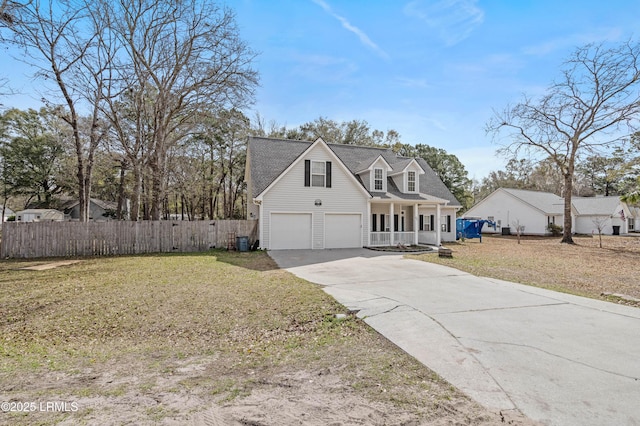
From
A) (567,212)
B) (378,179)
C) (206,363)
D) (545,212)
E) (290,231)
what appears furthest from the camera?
(545,212)

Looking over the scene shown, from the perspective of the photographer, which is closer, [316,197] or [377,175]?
[316,197]

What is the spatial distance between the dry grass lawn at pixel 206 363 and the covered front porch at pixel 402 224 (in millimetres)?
12071

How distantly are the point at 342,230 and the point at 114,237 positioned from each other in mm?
11631

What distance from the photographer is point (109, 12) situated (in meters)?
17.3

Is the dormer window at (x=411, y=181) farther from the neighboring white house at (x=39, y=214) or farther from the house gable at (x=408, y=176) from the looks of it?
the neighboring white house at (x=39, y=214)

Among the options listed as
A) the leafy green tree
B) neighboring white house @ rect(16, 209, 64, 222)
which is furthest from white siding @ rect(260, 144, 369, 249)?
neighboring white house @ rect(16, 209, 64, 222)


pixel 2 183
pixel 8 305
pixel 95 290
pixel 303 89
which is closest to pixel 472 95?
pixel 303 89

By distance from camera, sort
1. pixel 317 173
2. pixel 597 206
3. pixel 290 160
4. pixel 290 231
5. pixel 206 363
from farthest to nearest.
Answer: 1. pixel 597 206
2. pixel 290 160
3. pixel 317 173
4. pixel 290 231
5. pixel 206 363

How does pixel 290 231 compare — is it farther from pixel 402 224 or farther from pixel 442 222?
pixel 442 222

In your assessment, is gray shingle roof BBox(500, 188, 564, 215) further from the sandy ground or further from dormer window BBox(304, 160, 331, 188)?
the sandy ground

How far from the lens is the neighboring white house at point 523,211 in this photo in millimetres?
33969

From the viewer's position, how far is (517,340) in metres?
4.64

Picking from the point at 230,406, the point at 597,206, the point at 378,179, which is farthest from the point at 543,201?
the point at 230,406

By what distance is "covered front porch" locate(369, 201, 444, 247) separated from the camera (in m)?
18.9
